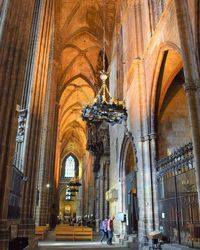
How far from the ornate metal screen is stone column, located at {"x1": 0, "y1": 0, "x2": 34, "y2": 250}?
510cm

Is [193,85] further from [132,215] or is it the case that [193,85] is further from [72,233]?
[72,233]

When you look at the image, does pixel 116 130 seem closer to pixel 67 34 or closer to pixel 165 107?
pixel 165 107

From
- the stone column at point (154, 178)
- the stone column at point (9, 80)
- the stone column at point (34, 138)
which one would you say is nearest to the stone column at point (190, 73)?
the stone column at point (154, 178)

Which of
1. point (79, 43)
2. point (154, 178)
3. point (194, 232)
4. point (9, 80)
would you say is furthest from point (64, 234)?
point (79, 43)

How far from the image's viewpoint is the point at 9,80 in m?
7.29

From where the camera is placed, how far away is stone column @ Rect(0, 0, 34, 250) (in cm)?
648

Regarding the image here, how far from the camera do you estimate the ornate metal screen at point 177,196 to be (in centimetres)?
807

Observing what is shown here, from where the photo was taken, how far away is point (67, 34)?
23906mm

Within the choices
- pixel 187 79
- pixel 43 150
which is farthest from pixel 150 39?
pixel 43 150

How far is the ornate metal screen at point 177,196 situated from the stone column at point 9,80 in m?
5.10

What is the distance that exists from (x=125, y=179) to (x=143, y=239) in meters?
5.03

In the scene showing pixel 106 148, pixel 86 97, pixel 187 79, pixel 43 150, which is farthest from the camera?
pixel 86 97

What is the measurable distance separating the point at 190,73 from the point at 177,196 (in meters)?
4.18

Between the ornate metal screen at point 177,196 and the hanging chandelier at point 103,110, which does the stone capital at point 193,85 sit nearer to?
the ornate metal screen at point 177,196
